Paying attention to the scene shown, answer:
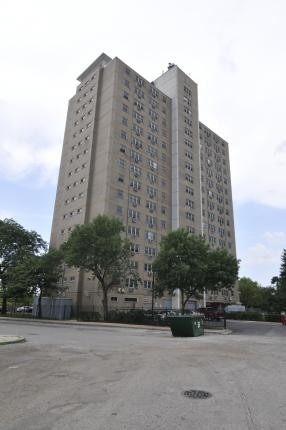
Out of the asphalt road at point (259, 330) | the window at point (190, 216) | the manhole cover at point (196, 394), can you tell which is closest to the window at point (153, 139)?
the window at point (190, 216)

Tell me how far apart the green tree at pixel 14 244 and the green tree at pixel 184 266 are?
25234mm

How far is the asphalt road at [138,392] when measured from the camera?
545cm

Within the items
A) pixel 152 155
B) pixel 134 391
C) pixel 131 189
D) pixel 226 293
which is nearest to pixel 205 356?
pixel 134 391

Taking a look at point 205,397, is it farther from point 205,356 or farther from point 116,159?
point 116,159

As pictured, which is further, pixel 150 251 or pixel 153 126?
pixel 153 126

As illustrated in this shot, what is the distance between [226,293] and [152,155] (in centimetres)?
3247

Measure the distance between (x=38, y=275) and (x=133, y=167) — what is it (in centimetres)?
2404

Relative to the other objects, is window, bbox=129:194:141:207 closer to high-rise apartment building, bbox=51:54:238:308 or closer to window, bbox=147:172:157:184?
high-rise apartment building, bbox=51:54:238:308

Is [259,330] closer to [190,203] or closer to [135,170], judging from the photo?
[135,170]

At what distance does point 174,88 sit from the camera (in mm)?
73938

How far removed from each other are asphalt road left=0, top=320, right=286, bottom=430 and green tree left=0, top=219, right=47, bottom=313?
4557 centimetres

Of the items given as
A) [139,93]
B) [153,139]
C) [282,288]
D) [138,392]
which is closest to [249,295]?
[282,288]

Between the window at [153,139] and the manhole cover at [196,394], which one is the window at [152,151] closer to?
the window at [153,139]

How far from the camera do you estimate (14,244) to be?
188 ft
